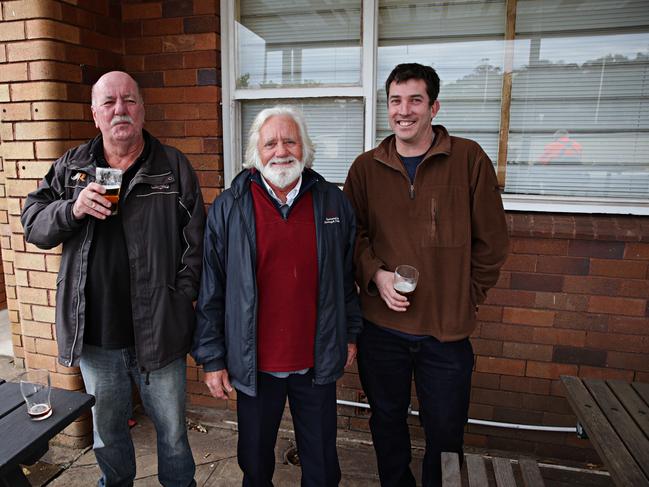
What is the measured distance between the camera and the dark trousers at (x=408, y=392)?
2236 mm

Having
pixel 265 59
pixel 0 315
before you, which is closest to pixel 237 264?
pixel 265 59

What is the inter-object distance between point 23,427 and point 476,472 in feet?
5.10

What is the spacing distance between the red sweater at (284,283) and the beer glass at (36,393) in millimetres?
759

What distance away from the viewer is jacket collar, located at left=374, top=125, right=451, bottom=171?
214 cm

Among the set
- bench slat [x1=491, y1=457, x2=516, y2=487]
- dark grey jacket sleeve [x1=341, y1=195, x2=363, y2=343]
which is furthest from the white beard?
bench slat [x1=491, y1=457, x2=516, y2=487]

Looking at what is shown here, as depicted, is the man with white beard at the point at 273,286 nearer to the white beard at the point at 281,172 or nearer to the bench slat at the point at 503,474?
the white beard at the point at 281,172

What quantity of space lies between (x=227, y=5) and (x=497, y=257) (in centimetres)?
214

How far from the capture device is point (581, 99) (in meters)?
2.77

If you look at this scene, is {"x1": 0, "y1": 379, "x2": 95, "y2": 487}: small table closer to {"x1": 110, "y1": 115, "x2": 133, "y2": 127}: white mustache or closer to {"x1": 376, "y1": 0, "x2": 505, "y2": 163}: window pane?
{"x1": 110, "y1": 115, "x2": 133, "y2": 127}: white mustache

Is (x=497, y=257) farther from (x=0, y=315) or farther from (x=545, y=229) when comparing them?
(x=0, y=315)

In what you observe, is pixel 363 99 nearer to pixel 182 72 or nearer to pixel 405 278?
pixel 182 72

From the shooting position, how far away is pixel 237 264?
6.34ft

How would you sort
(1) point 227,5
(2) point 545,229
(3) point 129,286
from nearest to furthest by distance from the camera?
(3) point 129,286 → (2) point 545,229 → (1) point 227,5

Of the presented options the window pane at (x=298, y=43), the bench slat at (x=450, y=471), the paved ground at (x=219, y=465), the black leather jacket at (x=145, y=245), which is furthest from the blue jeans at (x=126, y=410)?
the window pane at (x=298, y=43)
